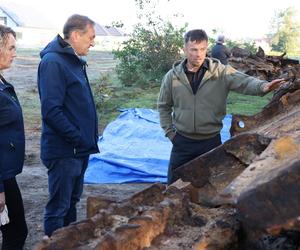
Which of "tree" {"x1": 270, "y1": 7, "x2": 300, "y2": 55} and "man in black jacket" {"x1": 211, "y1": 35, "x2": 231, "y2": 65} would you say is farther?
"tree" {"x1": 270, "y1": 7, "x2": 300, "y2": 55}

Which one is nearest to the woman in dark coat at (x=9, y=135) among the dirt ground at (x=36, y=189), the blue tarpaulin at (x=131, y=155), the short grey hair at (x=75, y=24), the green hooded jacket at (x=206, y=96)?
the short grey hair at (x=75, y=24)

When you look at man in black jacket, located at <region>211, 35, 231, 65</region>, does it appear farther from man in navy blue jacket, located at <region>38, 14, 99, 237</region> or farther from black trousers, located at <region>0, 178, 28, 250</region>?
black trousers, located at <region>0, 178, 28, 250</region>

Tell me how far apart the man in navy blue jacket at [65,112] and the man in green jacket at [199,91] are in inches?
32.8

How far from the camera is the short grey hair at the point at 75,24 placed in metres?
3.63

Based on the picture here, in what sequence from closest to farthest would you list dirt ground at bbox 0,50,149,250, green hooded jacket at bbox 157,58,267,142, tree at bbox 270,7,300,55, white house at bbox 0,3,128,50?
1. green hooded jacket at bbox 157,58,267,142
2. dirt ground at bbox 0,50,149,250
3. tree at bbox 270,7,300,55
4. white house at bbox 0,3,128,50

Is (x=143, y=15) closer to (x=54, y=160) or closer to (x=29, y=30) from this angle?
(x=54, y=160)

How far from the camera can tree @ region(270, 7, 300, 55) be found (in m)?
60.7

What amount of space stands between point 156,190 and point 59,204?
71.8 inches

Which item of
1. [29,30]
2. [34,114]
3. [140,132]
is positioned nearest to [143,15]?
[34,114]

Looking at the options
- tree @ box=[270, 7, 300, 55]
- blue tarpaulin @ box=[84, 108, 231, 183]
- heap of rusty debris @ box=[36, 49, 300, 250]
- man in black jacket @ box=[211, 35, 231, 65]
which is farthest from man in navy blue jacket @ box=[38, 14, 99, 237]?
tree @ box=[270, 7, 300, 55]

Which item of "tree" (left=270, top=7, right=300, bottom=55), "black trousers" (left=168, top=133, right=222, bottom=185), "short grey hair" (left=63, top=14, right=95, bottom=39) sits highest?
"short grey hair" (left=63, top=14, right=95, bottom=39)

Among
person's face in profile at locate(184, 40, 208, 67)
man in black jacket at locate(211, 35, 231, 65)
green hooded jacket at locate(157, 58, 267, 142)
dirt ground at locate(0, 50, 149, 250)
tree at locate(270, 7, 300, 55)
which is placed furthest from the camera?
tree at locate(270, 7, 300, 55)

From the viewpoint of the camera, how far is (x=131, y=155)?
7566 millimetres

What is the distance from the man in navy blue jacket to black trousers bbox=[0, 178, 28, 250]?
0.22 m
